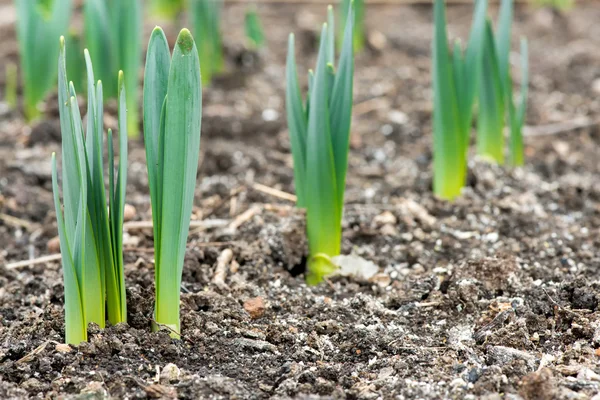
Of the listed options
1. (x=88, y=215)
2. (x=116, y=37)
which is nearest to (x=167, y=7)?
(x=116, y=37)

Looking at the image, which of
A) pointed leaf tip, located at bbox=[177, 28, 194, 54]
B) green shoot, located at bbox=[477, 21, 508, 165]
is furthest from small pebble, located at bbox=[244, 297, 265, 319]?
green shoot, located at bbox=[477, 21, 508, 165]

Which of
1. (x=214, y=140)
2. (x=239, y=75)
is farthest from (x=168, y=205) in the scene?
(x=239, y=75)

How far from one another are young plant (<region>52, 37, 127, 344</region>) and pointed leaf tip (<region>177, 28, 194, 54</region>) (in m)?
0.12

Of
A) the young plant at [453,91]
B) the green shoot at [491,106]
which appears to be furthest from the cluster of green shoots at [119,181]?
the green shoot at [491,106]

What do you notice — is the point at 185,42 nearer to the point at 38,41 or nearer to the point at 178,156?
the point at 178,156

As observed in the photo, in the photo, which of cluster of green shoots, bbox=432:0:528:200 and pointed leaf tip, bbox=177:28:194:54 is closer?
pointed leaf tip, bbox=177:28:194:54

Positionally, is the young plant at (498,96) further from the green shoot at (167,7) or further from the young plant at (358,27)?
the green shoot at (167,7)

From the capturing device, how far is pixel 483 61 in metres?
2.44

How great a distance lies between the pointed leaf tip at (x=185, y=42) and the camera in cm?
140

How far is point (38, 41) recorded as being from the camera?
2943mm

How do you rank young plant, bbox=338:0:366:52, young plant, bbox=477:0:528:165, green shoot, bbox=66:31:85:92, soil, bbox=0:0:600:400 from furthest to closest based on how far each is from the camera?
1. young plant, bbox=338:0:366:52
2. green shoot, bbox=66:31:85:92
3. young plant, bbox=477:0:528:165
4. soil, bbox=0:0:600:400

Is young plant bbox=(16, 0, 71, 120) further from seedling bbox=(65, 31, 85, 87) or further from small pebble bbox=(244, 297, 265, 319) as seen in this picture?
small pebble bbox=(244, 297, 265, 319)

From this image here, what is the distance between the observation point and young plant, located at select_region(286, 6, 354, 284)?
71.9 inches

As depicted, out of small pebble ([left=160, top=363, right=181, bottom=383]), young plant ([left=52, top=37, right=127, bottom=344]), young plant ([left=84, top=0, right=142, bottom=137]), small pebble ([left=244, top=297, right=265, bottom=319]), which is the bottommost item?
small pebble ([left=160, top=363, right=181, bottom=383])
